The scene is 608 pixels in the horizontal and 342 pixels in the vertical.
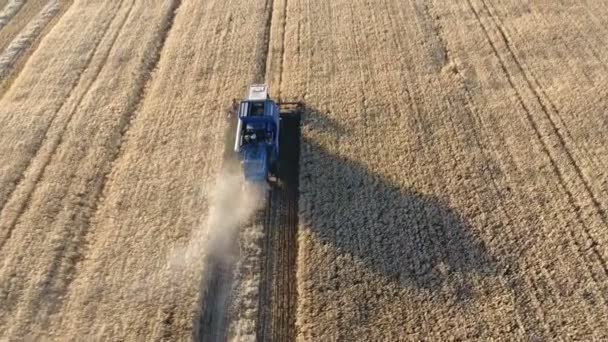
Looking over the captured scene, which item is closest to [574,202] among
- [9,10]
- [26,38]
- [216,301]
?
[216,301]

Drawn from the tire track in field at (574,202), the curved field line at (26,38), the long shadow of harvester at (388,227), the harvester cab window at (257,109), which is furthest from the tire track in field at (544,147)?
the curved field line at (26,38)

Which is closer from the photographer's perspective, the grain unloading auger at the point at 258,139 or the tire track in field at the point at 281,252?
the tire track in field at the point at 281,252

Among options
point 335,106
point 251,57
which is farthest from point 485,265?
point 251,57

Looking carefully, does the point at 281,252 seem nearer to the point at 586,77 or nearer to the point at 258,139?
the point at 258,139

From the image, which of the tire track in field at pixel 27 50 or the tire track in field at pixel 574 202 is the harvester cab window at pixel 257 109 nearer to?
the tire track in field at pixel 574 202

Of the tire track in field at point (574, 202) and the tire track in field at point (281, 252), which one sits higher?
the tire track in field at point (574, 202)

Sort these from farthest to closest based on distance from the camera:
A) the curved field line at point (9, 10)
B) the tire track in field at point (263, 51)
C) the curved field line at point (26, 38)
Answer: the curved field line at point (9, 10), the curved field line at point (26, 38), the tire track in field at point (263, 51)

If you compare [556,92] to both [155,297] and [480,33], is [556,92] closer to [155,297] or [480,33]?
[480,33]
